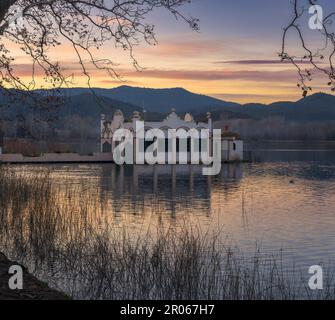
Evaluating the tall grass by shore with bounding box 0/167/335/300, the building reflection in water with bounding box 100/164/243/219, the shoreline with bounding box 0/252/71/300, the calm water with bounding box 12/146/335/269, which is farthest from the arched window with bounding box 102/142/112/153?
the shoreline with bounding box 0/252/71/300

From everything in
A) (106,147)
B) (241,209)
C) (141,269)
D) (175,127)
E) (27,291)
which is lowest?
(241,209)

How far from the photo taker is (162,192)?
30.0 meters

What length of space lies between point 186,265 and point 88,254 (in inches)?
93.5

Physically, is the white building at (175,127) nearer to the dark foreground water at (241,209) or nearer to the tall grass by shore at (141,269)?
the dark foreground water at (241,209)

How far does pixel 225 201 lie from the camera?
2666cm

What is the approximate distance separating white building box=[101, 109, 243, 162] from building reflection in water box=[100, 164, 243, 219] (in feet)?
55.3

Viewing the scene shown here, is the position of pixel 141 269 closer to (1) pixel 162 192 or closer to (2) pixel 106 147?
(1) pixel 162 192

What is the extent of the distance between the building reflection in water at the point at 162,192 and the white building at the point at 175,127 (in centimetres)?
1684

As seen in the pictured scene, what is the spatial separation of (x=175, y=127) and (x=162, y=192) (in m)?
31.0

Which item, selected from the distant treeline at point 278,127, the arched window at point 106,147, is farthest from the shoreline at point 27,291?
the distant treeline at point 278,127

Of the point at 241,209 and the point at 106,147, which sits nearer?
the point at 241,209

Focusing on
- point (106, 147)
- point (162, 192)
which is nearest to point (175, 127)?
point (106, 147)

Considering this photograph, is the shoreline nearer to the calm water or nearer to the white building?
the calm water
